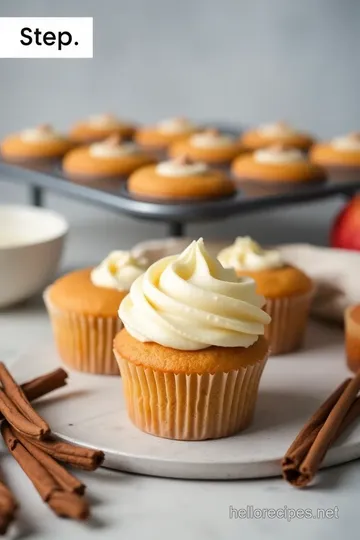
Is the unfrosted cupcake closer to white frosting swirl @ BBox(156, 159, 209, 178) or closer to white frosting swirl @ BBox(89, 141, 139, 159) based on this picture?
white frosting swirl @ BBox(156, 159, 209, 178)

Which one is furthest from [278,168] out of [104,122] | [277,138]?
[104,122]

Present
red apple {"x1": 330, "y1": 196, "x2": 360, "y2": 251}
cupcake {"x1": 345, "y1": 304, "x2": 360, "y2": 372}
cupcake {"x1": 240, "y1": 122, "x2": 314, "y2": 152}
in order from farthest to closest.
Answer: cupcake {"x1": 240, "y1": 122, "x2": 314, "y2": 152} → red apple {"x1": 330, "y1": 196, "x2": 360, "y2": 251} → cupcake {"x1": 345, "y1": 304, "x2": 360, "y2": 372}

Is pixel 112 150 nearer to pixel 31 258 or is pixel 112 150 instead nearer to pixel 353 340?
pixel 31 258

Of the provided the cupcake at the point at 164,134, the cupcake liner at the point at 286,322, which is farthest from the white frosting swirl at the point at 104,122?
the cupcake liner at the point at 286,322

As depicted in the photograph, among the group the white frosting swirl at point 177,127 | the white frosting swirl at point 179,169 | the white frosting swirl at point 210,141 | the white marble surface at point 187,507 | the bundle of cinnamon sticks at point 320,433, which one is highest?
the white frosting swirl at point 179,169

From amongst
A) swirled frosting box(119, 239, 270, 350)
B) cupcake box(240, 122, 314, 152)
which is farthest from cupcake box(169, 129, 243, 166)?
swirled frosting box(119, 239, 270, 350)

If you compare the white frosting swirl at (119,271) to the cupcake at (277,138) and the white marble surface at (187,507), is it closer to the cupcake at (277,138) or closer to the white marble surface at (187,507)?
the white marble surface at (187,507)

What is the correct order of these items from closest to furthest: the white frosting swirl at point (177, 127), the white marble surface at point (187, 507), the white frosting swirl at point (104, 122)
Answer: the white marble surface at point (187, 507) < the white frosting swirl at point (177, 127) < the white frosting swirl at point (104, 122)
